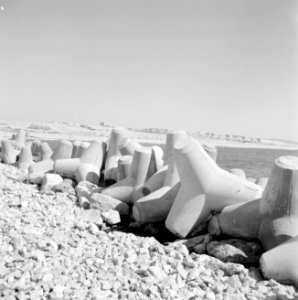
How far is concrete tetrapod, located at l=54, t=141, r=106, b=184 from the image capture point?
6.39 metres

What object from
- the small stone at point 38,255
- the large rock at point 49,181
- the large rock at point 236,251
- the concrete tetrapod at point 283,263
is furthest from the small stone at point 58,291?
the large rock at point 49,181

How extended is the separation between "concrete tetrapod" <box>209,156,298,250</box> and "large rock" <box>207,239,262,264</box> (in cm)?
11

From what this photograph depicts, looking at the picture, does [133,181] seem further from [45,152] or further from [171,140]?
[45,152]

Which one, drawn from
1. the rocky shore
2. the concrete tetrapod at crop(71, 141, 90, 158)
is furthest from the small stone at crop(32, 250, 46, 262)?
the concrete tetrapod at crop(71, 141, 90, 158)

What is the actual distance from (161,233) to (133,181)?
1334 mm

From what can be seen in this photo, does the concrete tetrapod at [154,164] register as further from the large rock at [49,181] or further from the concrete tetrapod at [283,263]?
the concrete tetrapod at [283,263]

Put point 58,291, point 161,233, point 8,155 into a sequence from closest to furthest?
1. point 58,291
2. point 161,233
3. point 8,155

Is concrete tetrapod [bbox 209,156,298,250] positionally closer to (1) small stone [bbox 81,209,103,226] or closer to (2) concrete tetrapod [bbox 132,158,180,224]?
(2) concrete tetrapod [bbox 132,158,180,224]

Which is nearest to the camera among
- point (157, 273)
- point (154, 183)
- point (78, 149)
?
point (157, 273)

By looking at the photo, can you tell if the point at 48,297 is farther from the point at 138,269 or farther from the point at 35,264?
the point at 138,269

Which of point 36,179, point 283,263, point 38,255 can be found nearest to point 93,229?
point 38,255

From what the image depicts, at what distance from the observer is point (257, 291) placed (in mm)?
2646

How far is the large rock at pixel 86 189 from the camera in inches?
206

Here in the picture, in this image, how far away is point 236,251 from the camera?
325 cm
